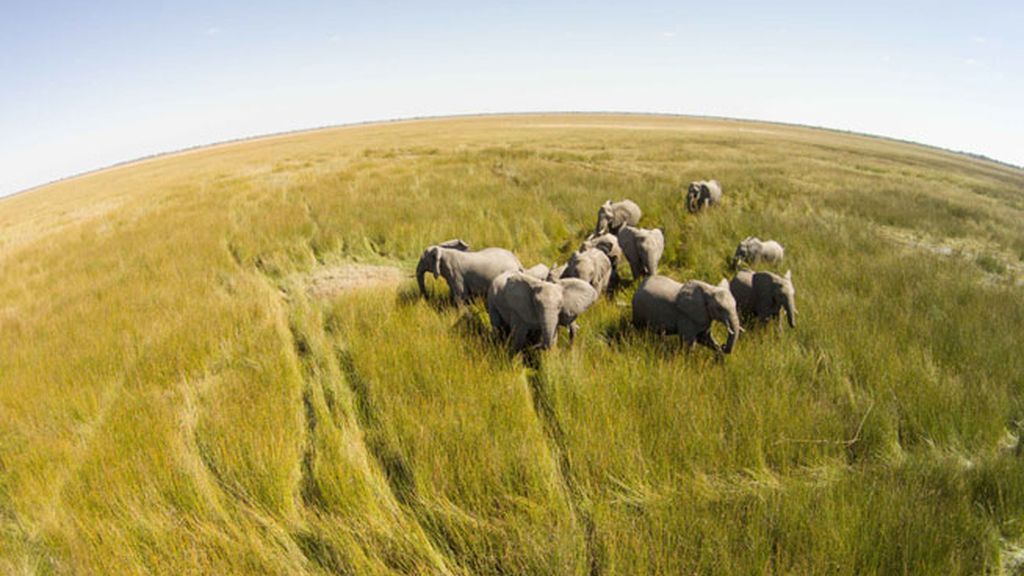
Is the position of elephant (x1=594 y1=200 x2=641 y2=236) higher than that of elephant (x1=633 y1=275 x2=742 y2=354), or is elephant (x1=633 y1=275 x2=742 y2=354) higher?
elephant (x1=594 y1=200 x2=641 y2=236)

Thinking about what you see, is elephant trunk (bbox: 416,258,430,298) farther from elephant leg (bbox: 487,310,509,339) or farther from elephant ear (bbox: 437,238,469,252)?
elephant leg (bbox: 487,310,509,339)

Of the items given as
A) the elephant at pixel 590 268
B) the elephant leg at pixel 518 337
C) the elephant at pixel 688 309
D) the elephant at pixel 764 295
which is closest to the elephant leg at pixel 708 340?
the elephant at pixel 688 309

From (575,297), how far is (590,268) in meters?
1.06

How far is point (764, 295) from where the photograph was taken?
463 cm

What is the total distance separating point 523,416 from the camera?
10.5 ft

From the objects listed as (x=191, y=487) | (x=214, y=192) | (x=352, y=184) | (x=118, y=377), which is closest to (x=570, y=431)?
(x=191, y=487)

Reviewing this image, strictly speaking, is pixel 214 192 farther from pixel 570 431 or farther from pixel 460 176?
pixel 570 431

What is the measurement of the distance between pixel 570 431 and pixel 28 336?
7.19m

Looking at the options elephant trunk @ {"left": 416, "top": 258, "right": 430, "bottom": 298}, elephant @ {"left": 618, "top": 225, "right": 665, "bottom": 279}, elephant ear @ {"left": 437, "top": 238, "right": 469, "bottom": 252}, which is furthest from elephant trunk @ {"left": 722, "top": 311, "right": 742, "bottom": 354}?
elephant trunk @ {"left": 416, "top": 258, "right": 430, "bottom": 298}

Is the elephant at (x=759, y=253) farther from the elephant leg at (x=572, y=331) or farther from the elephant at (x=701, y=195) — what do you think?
the elephant at (x=701, y=195)

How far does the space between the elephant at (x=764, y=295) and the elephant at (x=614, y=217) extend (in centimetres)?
378

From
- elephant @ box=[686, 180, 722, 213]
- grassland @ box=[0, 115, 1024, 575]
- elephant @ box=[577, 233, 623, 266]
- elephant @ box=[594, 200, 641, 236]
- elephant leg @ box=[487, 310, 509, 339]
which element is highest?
elephant @ box=[686, 180, 722, 213]

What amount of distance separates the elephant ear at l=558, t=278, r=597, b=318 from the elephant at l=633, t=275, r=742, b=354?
2.18 feet

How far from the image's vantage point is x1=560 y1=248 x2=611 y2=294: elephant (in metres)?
5.19
